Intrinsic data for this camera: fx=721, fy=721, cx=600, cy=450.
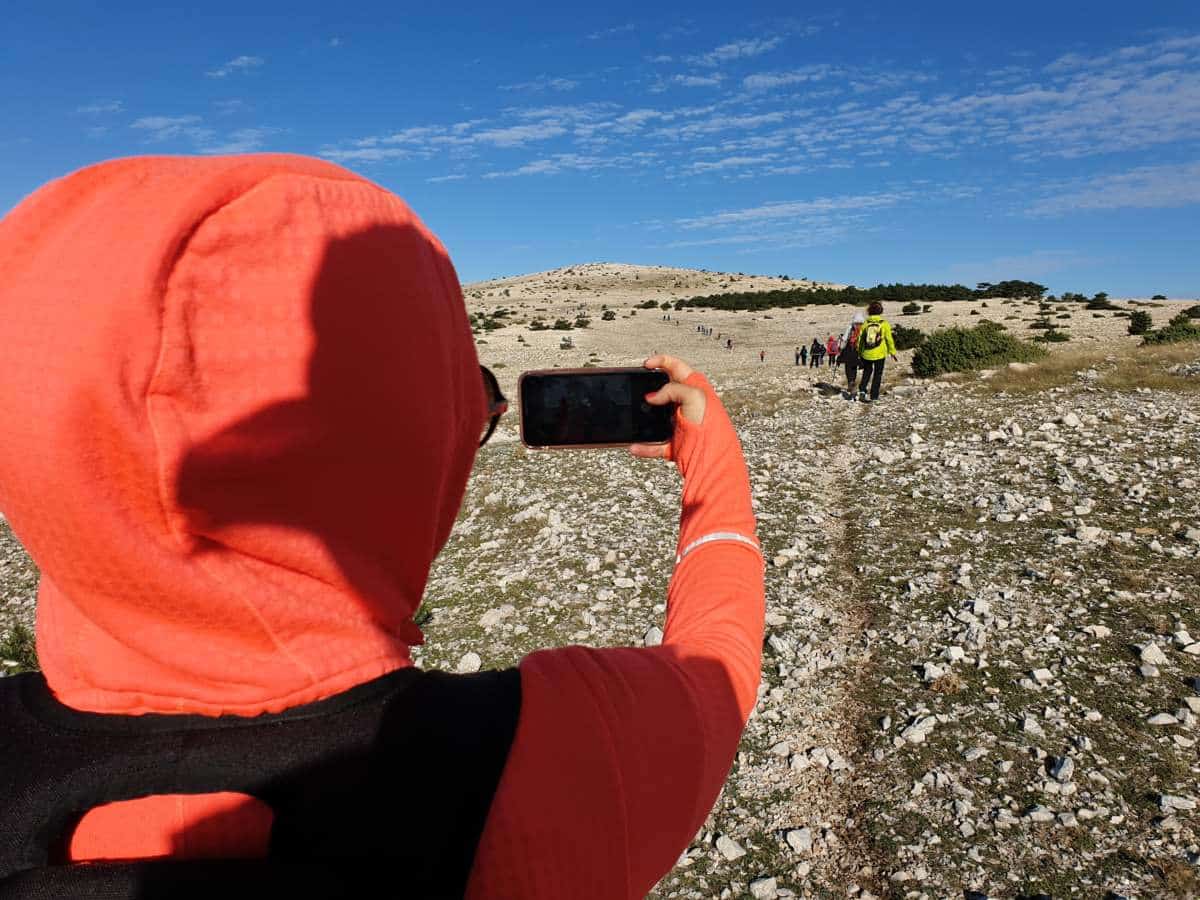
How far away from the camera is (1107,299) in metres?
42.0

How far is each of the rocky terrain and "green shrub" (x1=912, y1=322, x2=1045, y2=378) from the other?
4.18 meters

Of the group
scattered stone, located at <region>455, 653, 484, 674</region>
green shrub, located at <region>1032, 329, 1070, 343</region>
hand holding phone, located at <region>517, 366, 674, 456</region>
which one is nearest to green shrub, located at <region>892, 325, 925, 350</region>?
green shrub, located at <region>1032, 329, 1070, 343</region>

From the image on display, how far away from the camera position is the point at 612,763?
1001 mm

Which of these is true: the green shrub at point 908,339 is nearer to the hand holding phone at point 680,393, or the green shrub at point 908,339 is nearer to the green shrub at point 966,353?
the green shrub at point 966,353

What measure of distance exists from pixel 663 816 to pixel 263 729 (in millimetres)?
593

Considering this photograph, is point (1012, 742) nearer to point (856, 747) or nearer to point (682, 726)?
point (856, 747)

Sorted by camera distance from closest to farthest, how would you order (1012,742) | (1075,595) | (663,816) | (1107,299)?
(663,816) → (1012,742) → (1075,595) → (1107,299)

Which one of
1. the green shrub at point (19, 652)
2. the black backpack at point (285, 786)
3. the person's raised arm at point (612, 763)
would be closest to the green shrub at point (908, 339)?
the green shrub at point (19, 652)

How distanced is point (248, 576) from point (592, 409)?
156 centimetres

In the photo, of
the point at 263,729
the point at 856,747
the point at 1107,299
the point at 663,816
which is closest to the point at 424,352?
the point at 263,729

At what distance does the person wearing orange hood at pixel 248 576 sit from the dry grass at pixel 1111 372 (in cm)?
1455

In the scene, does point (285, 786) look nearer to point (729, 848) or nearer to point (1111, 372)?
point (729, 848)

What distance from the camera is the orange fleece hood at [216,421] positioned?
0.77 m

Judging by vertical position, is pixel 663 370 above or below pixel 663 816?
above
